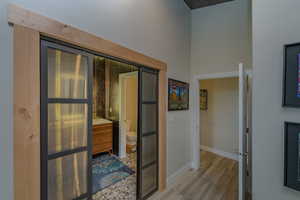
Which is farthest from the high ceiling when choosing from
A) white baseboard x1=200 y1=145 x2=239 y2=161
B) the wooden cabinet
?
white baseboard x1=200 y1=145 x2=239 y2=161

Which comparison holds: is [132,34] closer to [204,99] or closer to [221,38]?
[221,38]

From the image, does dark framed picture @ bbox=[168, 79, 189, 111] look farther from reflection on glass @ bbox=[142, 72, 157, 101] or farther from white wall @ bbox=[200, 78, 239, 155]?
white wall @ bbox=[200, 78, 239, 155]

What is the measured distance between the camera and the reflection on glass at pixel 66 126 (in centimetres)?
130

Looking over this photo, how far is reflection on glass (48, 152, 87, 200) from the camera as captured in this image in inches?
51.4

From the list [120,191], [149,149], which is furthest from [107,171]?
[149,149]

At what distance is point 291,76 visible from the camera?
131cm

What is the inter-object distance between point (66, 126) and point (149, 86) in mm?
1381

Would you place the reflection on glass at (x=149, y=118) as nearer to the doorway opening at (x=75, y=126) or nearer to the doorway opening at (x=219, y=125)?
the doorway opening at (x=75, y=126)

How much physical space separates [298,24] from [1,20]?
2384 mm

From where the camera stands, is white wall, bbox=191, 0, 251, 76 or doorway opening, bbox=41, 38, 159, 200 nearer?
doorway opening, bbox=41, 38, 159, 200

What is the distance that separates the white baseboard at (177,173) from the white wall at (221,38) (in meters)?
2.22

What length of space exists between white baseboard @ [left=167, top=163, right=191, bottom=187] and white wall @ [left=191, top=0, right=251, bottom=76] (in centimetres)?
222

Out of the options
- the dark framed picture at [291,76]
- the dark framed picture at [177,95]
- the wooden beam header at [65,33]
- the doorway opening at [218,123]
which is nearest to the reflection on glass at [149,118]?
the dark framed picture at [177,95]

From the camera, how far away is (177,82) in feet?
10.1
